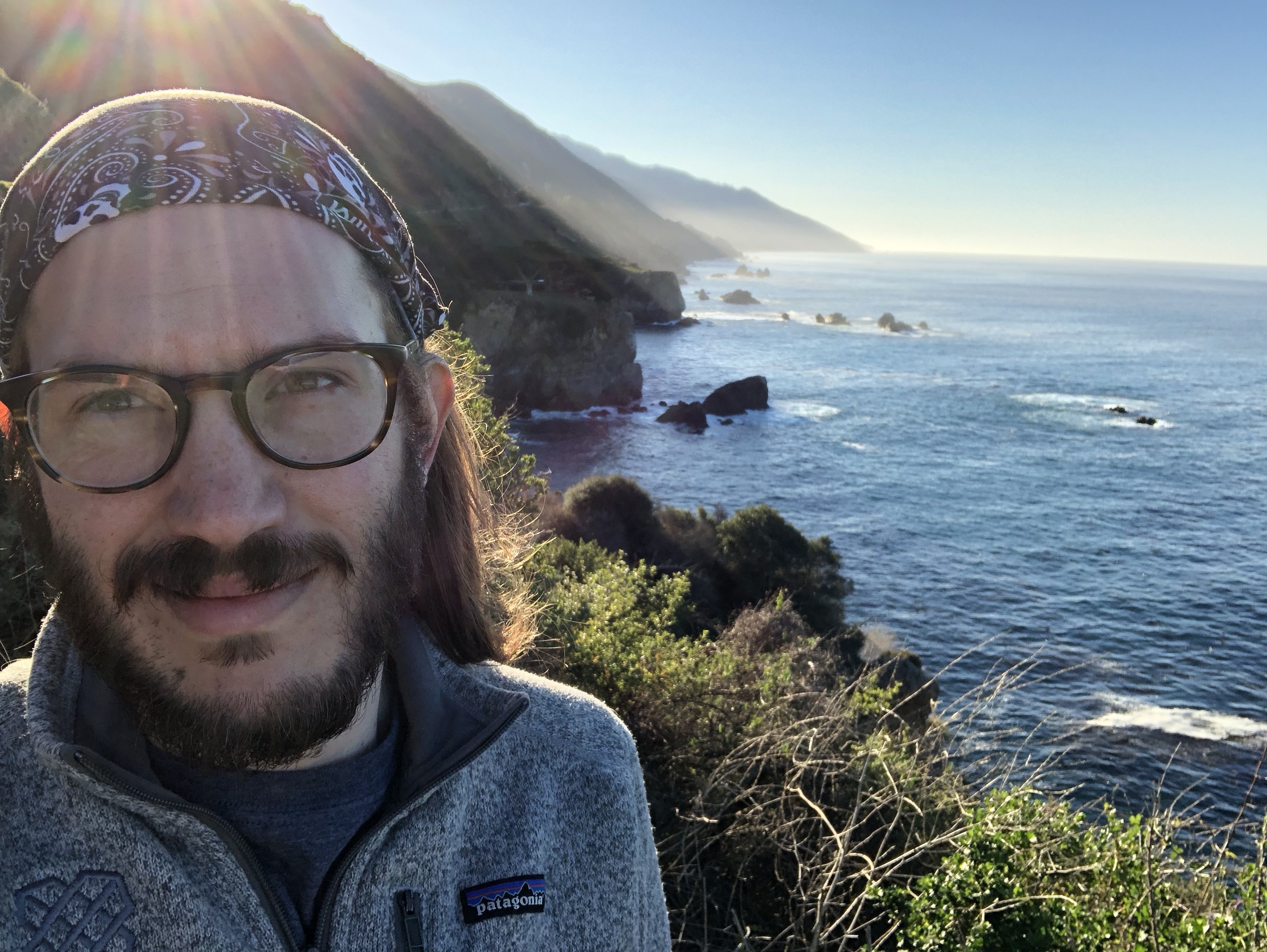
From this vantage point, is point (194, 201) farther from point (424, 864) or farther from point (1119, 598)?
point (1119, 598)

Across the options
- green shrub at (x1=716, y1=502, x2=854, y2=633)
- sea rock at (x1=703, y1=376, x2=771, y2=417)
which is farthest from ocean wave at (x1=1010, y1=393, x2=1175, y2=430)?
green shrub at (x1=716, y1=502, x2=854, y2=633)

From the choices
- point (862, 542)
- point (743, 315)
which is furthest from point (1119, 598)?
point (743, 315)

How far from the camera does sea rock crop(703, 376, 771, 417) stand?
5041 cm

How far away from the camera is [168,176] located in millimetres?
1305

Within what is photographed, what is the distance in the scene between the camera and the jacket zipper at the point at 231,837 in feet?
4.02

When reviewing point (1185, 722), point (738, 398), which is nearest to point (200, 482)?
point (1185, 722)

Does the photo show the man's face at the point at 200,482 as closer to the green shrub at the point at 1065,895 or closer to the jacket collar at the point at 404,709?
the jacket collar at the point at 404,709

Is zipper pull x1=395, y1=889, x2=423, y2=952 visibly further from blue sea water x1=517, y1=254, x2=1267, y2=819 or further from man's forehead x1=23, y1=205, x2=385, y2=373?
blue sea water x1=517, y1=254, x2=1267, y2=819

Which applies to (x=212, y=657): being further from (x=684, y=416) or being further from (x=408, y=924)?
(x=684, y=416)

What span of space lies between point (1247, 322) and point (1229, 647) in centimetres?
13784

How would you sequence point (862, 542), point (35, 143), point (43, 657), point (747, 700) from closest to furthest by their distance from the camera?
point (43, 657) → point (747, 700) → point (35, 143) → point (862, 542)


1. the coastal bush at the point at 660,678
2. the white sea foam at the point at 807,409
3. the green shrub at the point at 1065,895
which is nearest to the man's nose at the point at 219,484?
the coastal bush at the point at 660,678

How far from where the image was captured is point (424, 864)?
1440mm

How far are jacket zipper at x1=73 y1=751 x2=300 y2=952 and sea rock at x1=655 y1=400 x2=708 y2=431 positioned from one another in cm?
4591
